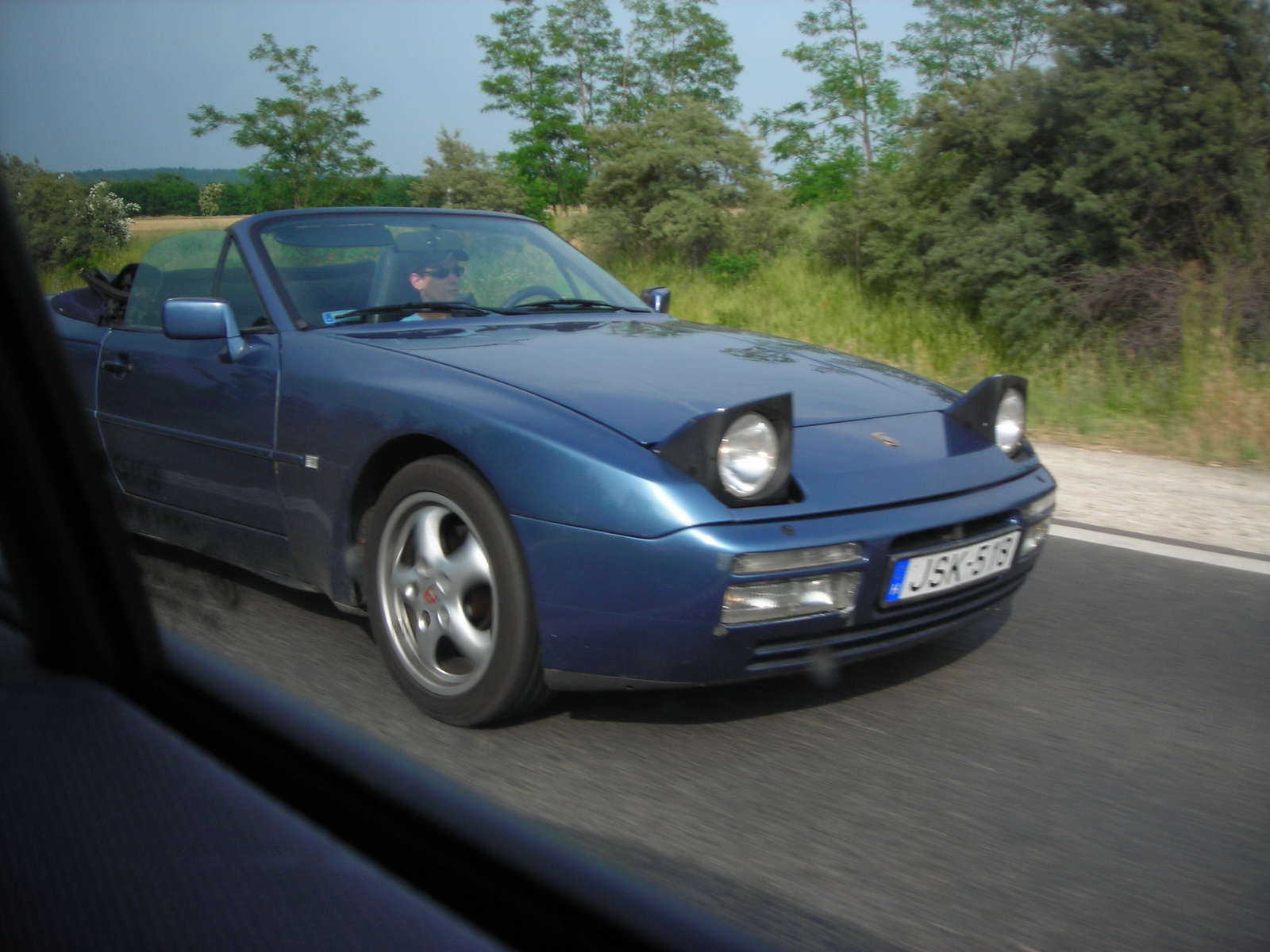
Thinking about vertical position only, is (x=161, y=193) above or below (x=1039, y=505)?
above

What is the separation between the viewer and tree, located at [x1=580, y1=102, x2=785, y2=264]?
16.6 m

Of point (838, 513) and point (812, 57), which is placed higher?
point (812, 57)

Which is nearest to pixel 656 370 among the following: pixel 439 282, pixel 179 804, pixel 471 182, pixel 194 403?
pixel 439 282

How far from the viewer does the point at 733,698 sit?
2.91 metres

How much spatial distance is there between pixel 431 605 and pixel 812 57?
1358 cm

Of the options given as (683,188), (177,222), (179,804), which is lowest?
(179,804)

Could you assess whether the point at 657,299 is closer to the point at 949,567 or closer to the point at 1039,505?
the point at 1039,505

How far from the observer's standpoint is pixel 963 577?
281 cm

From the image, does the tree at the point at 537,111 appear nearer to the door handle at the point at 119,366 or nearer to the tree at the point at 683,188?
the tree at the point at 683,188

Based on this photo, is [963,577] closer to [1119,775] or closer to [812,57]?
[1119,775]

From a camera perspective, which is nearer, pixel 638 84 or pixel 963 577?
pixel 963 577

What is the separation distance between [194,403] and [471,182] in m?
11.7

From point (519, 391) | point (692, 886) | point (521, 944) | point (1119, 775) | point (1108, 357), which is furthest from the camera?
point (1108, 357)

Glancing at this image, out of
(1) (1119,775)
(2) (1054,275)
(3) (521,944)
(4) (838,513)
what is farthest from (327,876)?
(2) (1054,275)
